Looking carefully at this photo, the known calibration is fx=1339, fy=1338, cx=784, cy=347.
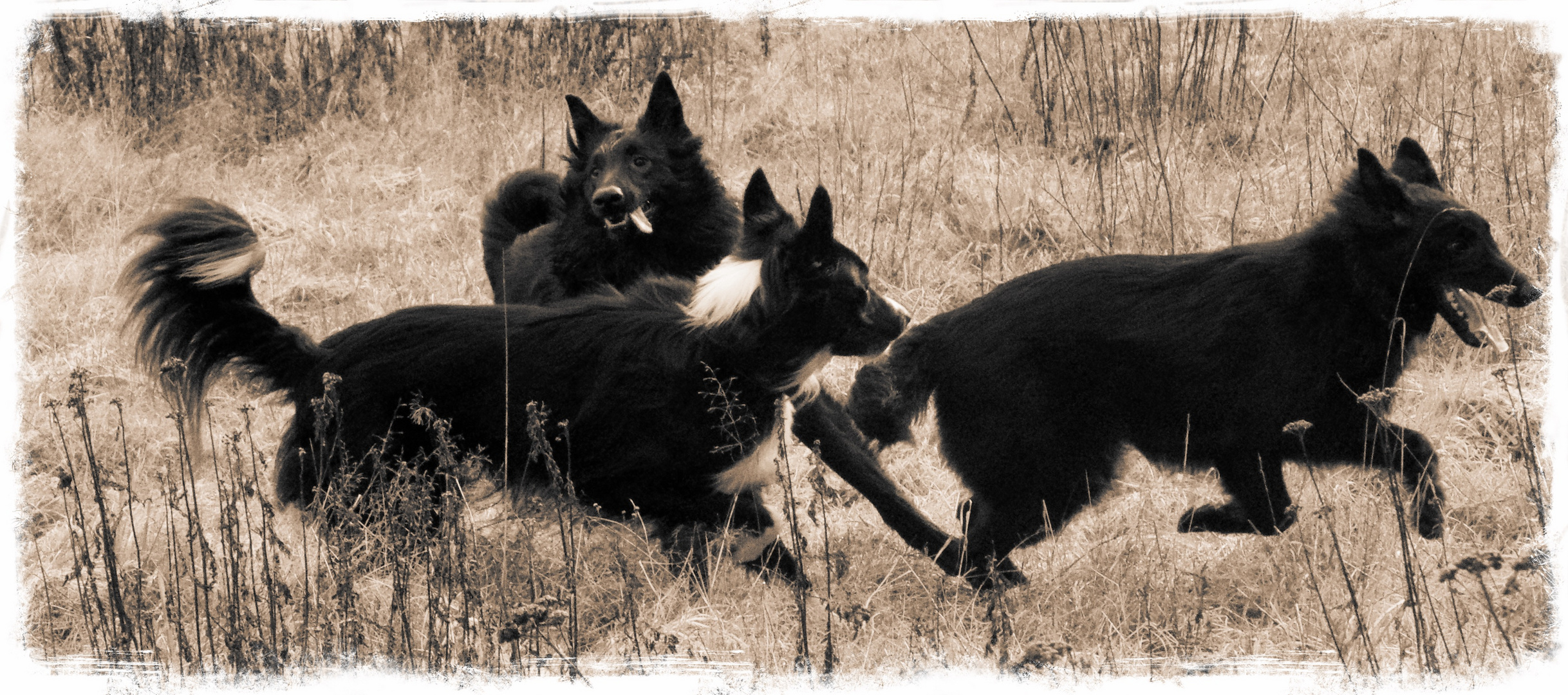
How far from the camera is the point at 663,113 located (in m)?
5.55

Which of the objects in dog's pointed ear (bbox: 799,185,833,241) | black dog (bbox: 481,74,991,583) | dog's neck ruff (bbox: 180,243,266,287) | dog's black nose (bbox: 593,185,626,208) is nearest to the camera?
dog's pointed ear (bbox: 799,185,833,241)

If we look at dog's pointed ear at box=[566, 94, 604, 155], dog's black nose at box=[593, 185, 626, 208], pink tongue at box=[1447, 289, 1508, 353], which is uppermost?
dog's pointed ear at box=[566, 94, 604, 155]

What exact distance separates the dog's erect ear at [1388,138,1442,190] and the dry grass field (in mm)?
671

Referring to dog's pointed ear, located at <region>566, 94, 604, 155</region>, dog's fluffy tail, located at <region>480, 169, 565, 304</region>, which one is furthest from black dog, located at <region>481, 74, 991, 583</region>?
dog's fluffy tail, located at <region>480, 169, 565, 304</region>

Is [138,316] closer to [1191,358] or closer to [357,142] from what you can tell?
[1191,358]

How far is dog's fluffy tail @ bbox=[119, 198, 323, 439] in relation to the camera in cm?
404

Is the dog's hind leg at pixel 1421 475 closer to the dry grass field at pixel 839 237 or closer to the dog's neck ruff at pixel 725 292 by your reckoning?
the dry grass field at pixel 839 237

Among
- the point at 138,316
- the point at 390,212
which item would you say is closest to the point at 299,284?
the point at 390,212

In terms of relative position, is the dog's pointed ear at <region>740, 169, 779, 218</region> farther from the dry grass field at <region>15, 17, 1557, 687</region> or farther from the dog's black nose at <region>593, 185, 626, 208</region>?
the dog's black nose at <region>593, 185, 626, 208</region>

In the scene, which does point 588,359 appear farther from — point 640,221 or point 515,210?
point 515,210

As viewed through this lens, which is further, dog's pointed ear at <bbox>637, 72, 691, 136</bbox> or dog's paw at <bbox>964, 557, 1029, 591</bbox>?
dog's pointed ear at <bbox>637, 72, 691, 136</bbox>

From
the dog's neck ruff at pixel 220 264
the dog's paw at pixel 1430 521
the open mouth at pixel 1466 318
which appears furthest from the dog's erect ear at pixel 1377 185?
the dog's neck ruff at pixel 220 264

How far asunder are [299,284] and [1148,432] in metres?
4.65

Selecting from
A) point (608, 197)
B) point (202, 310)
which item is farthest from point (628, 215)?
point (202, 310)
